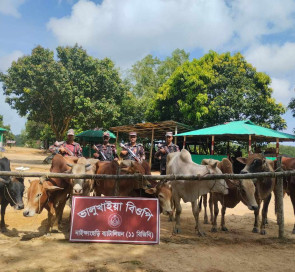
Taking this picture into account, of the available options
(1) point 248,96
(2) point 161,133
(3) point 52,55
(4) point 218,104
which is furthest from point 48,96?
(1) point 248,96

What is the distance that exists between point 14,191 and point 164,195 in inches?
117

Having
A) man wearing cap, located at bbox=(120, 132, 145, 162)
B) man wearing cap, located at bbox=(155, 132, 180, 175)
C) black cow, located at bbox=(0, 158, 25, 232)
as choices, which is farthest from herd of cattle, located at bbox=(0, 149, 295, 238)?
man wearing cap, located at bbox=(155, 132, 180, 175)

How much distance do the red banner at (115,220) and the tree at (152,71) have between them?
1242 inches

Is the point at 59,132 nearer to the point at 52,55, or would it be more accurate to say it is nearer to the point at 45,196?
the point at 52,55

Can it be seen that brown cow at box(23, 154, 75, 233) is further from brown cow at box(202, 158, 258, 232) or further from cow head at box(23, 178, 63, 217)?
brown cow at box(202, 158, 258, 232)

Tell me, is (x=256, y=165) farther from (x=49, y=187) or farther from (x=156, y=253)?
(x=49, y=187)

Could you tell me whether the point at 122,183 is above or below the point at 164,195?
above

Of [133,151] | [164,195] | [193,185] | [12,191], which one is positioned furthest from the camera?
[133,151]

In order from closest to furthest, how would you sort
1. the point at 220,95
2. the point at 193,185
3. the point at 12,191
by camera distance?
the point at 12,191 < the point at 193,185 < the point at 220,95

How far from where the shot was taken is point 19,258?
4.06 meters

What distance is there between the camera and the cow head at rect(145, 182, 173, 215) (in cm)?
510

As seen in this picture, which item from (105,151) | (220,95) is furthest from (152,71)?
Result: (105,151)

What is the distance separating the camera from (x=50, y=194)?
5.38 metres

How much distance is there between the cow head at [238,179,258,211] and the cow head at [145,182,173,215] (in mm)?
1488
